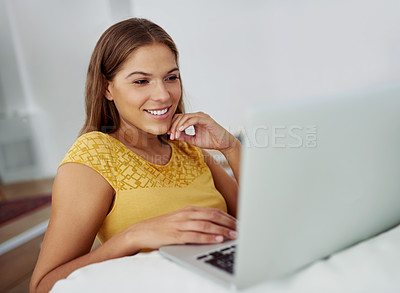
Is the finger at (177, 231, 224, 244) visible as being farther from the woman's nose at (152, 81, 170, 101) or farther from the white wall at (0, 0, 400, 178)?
the white wall at (0, 0, 400, 178)

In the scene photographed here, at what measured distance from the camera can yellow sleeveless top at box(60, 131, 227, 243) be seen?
1.08m

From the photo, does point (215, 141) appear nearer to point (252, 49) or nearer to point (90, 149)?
point (90, 149)

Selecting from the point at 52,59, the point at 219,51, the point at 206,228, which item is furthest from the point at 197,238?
the point at 219,51

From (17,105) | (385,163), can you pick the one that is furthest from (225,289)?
(17,105)

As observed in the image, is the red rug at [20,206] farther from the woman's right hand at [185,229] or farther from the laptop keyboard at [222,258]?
the laptop keyboard at [222,258]

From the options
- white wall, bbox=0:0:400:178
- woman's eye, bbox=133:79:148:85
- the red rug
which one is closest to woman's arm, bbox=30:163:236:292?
woman's eye, bbox=133:79:148:85

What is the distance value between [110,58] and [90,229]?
0.55 m

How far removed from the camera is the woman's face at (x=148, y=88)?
1.22 meters

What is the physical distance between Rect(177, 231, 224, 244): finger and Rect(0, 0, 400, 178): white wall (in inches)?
108

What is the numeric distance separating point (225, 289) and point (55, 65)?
358 centimetres

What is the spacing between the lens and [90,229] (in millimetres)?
984

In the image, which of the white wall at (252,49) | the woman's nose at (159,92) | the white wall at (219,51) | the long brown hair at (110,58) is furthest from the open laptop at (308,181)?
the white wall at (252,49)

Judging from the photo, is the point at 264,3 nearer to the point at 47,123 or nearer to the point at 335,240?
the point at 47,123

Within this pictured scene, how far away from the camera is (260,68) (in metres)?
4.44
